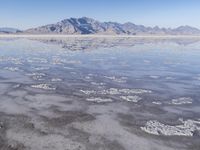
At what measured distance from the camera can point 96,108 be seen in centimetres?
1555

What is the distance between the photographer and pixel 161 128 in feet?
41.7

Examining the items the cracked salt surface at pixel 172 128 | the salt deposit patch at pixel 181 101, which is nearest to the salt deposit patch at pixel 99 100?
the salt deposit patch at pixel 181 101

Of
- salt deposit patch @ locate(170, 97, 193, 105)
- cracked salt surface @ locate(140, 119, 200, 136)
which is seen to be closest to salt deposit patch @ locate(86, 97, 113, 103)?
salt deposit patch @ locate(170, 97, 193, 105)

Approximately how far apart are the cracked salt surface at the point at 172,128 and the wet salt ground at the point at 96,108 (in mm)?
39

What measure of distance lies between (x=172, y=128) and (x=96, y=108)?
4.14m

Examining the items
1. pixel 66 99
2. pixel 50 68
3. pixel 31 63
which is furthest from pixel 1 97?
pixel 31 63

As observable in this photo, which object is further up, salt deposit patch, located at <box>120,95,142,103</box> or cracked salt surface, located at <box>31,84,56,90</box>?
salt deposit patch, located at <box>120,95,142,103</box>

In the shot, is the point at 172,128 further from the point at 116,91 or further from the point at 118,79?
the point at 118,79

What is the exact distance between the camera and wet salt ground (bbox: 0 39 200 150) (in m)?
11.3

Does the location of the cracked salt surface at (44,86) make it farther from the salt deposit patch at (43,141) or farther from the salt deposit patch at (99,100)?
the salt deposit patch at (43,141)

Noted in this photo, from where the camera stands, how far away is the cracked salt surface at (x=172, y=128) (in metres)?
12.2

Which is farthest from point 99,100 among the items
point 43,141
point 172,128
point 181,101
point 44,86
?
point 43,141

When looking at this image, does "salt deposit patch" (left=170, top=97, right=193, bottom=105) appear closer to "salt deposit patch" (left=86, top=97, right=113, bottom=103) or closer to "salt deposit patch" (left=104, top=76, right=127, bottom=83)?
"salt deposit patch" (left=86, top=97, right=113, bottom=103)

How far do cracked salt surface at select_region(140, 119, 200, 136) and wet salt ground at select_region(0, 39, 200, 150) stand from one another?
0.04 metres
